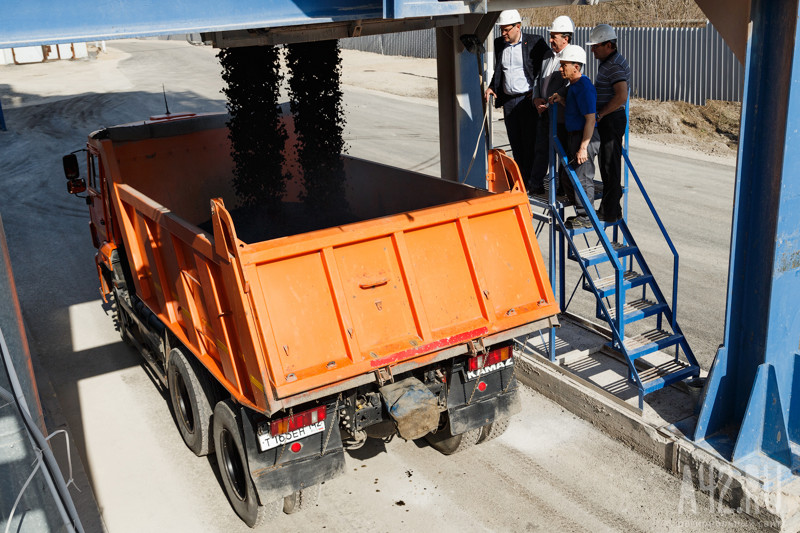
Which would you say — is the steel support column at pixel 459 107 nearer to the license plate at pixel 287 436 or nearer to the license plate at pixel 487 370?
the license plate at pixel 487 370

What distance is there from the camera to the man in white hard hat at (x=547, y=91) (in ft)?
23.8

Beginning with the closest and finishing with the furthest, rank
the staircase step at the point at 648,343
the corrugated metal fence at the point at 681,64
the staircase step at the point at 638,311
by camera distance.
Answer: the staircase step at the point at 648,343, the staircase step at the point at 638,311, the corrugated metal fence at the point at 681,64

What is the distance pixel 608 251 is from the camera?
6.41 metres

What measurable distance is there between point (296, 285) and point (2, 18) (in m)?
2.31

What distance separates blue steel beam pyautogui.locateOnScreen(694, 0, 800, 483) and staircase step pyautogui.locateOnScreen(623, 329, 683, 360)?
738mm

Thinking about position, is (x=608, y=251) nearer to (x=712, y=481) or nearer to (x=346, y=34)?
(x=712, y=481)

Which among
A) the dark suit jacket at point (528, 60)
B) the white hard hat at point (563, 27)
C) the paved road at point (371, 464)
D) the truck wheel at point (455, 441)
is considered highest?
the white hard hat at point (563, 27)

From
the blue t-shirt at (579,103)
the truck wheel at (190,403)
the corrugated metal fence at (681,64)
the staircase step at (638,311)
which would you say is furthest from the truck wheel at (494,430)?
the corrugated metal fence at (681,64)

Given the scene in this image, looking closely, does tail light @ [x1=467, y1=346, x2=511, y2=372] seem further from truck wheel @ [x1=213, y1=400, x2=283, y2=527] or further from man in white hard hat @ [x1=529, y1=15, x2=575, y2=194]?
man in white hard hat @ [x1=529, y1=15, x2=575, y2=194]

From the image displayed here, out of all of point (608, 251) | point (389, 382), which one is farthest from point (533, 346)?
point (389, 382)

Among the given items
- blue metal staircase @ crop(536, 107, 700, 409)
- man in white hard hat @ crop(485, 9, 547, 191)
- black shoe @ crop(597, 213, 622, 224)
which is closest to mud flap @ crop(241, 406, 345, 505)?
blue metal staircase @ crop(536, 107, 700, 409)

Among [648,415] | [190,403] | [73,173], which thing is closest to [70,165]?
[73,173]

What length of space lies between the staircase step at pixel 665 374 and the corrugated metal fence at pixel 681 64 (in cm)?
1356

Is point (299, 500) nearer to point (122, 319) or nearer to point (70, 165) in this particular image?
point (122, 319)
